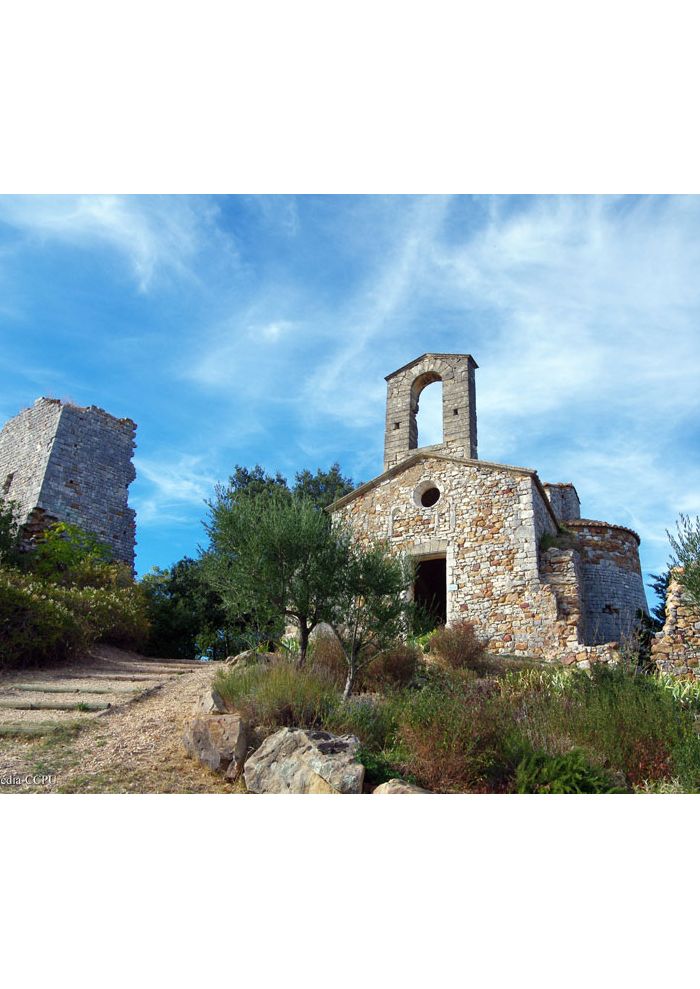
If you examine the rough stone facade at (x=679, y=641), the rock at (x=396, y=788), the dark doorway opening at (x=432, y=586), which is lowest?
the rock at (x=396, y=788)

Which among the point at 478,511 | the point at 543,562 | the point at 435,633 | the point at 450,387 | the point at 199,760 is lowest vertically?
the point at 199,760

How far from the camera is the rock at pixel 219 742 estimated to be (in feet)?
20.4

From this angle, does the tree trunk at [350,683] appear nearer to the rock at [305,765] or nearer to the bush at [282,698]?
the bush at [282,698]

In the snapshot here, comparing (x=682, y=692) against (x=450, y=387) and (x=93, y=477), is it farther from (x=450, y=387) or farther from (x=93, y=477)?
(x=93, y=477)

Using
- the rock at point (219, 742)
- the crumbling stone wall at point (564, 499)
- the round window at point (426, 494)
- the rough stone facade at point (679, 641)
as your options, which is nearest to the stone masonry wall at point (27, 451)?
the round window at point (426, 494)

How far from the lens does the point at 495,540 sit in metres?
13.6

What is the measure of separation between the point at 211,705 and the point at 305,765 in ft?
7.55

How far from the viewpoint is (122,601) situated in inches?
567

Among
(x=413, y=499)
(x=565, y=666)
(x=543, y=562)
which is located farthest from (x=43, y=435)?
(x=565, y=666)

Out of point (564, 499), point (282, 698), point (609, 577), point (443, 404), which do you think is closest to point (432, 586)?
point (609, 577)

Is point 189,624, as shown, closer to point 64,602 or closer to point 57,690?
point 64,602

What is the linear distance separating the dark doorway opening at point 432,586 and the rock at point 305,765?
9640 millimetres

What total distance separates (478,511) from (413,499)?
67.1 inches

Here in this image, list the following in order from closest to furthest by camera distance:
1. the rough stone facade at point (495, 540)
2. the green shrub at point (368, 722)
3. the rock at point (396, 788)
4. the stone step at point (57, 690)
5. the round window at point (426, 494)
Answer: the rock at point (396, 788) < the green shrub at point (368, 722) < the stone step at point (57, 690) < the rough stone facade at point (495, 540) < the round window at point (426, 494)
